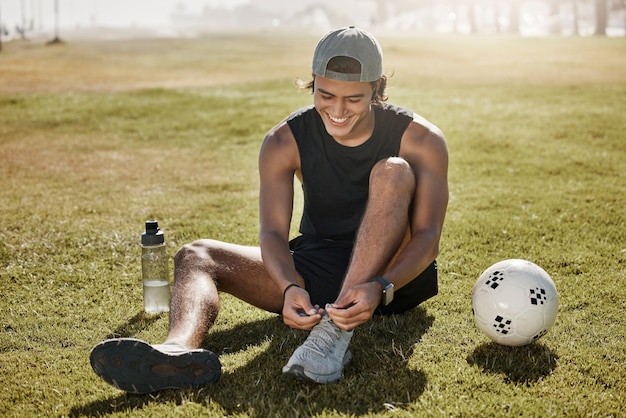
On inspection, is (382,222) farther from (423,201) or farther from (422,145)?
(422,145)

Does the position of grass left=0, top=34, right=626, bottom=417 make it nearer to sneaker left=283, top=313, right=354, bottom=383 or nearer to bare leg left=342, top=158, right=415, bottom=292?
sneaker left=283, top=313, right=354, bottom=383

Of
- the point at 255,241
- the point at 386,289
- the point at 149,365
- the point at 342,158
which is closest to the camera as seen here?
the point at 149,365

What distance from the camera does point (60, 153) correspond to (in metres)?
12.4

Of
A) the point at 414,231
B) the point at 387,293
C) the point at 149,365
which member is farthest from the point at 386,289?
the point at 149,365

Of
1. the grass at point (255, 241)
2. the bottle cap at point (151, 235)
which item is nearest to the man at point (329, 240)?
the grass at point (255, 241)

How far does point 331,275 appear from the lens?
4586 mm

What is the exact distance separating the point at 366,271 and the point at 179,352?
3.38ft

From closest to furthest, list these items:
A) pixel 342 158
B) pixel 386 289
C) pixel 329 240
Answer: pixel 386 289 → pixel 342 158 → pixel 329 240

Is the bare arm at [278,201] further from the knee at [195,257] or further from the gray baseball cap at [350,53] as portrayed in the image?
the gray baseball cap at [350,53]

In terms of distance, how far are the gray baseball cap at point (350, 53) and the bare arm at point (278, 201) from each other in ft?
1.85

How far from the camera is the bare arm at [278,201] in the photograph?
4191 millimetres

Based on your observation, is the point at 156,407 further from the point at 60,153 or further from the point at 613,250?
the point at 60,153

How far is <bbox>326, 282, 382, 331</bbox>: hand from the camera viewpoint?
3.70m

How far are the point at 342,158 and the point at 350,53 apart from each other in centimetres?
70
